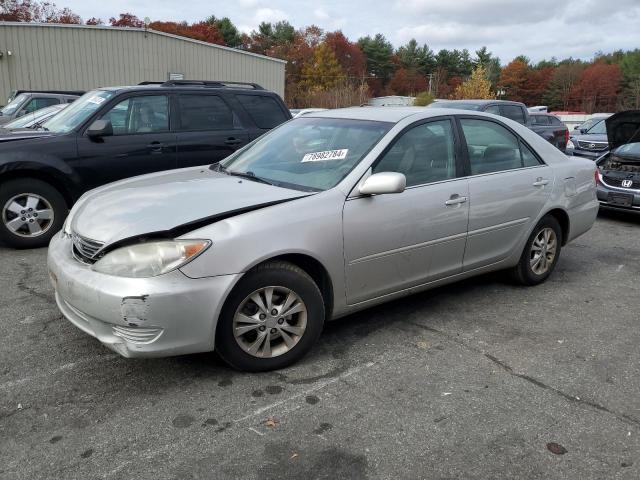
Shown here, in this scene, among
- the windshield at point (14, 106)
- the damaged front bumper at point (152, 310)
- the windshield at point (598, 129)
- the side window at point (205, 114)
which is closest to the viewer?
the damaged front bumper at point (152, 310)

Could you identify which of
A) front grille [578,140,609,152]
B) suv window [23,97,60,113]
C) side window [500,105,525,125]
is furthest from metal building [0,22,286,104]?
front grille [578,140,609,152]


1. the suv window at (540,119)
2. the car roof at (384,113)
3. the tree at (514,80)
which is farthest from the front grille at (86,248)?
the tree at (514,80)

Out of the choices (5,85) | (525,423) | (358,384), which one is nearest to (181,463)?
(358,384)

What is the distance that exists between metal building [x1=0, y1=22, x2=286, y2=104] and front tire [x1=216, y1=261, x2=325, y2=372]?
24755mm

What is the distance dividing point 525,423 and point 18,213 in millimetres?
5269

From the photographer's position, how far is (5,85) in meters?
23.8

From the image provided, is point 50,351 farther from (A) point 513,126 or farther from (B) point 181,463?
(A) point 513,126

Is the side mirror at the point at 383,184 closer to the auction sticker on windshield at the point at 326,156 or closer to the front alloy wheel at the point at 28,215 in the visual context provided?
the auction sticker on windshield at the point at 326,156

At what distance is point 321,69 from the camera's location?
2995 inches

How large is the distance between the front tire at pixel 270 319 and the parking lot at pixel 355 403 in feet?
0.44

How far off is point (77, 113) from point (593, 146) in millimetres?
12246

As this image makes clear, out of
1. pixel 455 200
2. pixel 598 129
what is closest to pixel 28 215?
pixel 455 200

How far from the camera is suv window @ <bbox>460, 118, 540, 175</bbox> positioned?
4.46 metres

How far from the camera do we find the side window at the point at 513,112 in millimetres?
13283
